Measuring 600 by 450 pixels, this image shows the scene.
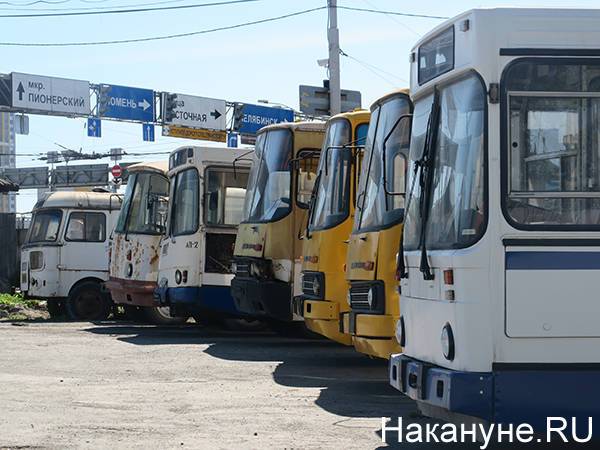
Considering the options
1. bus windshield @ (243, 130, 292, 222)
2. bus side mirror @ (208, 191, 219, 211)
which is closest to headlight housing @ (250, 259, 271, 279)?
bus windshield @ (243, 130, 292, 222)

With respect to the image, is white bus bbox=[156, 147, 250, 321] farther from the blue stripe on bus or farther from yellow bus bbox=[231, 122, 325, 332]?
the blue stripe on bus

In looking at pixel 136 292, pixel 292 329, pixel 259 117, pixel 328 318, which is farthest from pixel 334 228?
pixel 259 117

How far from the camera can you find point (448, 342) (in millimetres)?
7504

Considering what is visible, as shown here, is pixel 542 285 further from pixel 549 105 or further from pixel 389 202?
pixel 389 202

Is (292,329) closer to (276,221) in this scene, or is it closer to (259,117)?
(276,221)

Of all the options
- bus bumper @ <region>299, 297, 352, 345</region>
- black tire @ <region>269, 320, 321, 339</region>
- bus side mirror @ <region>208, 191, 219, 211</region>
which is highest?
bus side mirror @ <region>208, 191, 219, 211</region>

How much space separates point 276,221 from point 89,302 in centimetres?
910

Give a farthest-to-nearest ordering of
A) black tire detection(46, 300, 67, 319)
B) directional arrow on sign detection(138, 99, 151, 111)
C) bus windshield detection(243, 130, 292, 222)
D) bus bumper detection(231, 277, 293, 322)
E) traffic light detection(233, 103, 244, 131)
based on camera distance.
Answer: traffic light detection(233, 103, 244, 131), directional arrow on sign detection(138, 99, 151, 111), black tire detection(46, 300, 67, 319), bus windshield detection(243, 130, 292, 222), bus bumper detection(231, 277, 293, 322)

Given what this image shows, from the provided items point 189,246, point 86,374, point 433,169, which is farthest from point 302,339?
point 433,169

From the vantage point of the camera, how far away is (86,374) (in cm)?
1348

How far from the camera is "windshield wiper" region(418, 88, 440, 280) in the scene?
315 inches

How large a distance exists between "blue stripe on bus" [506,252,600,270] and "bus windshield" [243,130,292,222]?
8771 mm

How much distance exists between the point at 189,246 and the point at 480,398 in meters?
11.9

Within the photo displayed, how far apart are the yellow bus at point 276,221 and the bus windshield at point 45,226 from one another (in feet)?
27.4
